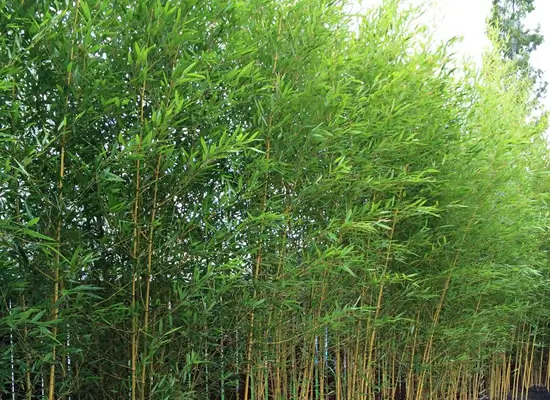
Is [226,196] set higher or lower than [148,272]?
higher

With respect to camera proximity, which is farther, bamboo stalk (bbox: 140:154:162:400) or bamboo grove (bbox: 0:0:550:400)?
bamboo stalk (bbox: 140:154:162:400)

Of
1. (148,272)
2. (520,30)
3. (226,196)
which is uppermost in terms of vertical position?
(520,30)

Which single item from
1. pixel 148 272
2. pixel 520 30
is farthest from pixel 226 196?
pixel 520 30

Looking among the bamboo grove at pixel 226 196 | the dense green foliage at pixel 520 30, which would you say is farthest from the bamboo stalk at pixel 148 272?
the dense green foliage at pixel 520 30

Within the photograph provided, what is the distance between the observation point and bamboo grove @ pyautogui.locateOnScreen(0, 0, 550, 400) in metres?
2.29

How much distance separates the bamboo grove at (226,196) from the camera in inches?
90.1

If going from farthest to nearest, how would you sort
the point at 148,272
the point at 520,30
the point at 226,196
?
the point at 520,30 < the point at 226,196 < the point at 148,272

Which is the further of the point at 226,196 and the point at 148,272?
the point at 226,196

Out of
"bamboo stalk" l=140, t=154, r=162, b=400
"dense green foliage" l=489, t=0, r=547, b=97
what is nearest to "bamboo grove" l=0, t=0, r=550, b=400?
"bamboo stalk" l=140, t=154, r=162, b=400

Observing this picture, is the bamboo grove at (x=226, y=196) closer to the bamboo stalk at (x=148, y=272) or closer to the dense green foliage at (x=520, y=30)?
the bamboo stalk at (x=148, y=272)

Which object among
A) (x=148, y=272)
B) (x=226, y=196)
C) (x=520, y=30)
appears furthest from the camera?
(x=520, y=30)

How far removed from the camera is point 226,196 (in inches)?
106

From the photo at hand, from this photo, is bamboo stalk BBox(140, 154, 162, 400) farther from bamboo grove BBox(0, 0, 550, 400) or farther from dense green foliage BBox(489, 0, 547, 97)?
dense green foliage BBox(489, 0, 547, 97)

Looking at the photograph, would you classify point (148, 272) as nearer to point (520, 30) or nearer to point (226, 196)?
point (226, 196)
